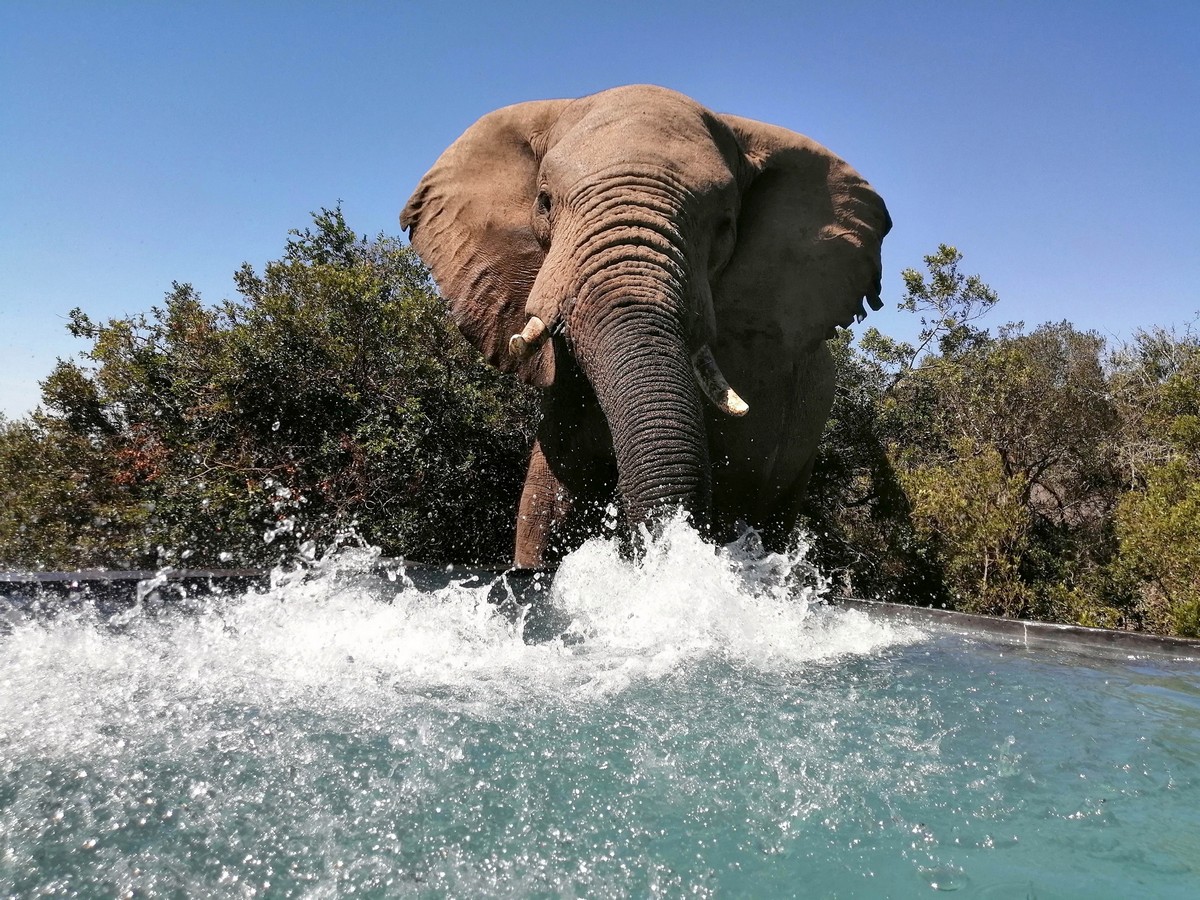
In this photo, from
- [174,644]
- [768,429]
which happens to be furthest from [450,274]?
[174,644]

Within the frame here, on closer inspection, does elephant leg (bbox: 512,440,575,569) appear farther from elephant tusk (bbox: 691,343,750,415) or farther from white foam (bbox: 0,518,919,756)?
elephant tusk (bbox: 691,343,750,415)

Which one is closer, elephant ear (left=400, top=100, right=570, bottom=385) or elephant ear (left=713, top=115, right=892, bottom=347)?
elephant ear (left=400, top=100, right=570, bottom=385)

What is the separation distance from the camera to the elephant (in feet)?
14.8

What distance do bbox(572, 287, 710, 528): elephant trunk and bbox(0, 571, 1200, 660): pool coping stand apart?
1.29 metres

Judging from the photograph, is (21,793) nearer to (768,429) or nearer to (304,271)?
(768,429)

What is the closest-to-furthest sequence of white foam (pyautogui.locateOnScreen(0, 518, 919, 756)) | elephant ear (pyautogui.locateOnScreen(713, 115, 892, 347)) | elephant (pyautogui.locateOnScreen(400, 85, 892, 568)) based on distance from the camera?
white foam (pyautogui.locateOnScreen(0, 518, 919, 756)) → elephant (pyautogui.locateOnScreen(400, 85, 892, 568)) → elephant ear (pyautogui.locateOnScreen(713, 115, 892, 347))

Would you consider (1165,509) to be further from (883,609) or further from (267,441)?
(267,441)

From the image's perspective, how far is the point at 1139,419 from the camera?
29.3 feet

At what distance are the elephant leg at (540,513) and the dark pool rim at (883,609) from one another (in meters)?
0.91

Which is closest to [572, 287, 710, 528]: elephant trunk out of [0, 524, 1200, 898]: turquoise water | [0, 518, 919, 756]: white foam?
[0, 518, 919, 756]: white foam

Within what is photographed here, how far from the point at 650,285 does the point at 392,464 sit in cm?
395

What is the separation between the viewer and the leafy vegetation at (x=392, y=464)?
24.0 ft

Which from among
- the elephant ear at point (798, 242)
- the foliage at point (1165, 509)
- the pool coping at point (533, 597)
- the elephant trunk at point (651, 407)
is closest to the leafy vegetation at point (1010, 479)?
the foliage at point (1165, 509)

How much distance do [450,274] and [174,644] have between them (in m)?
3.39
